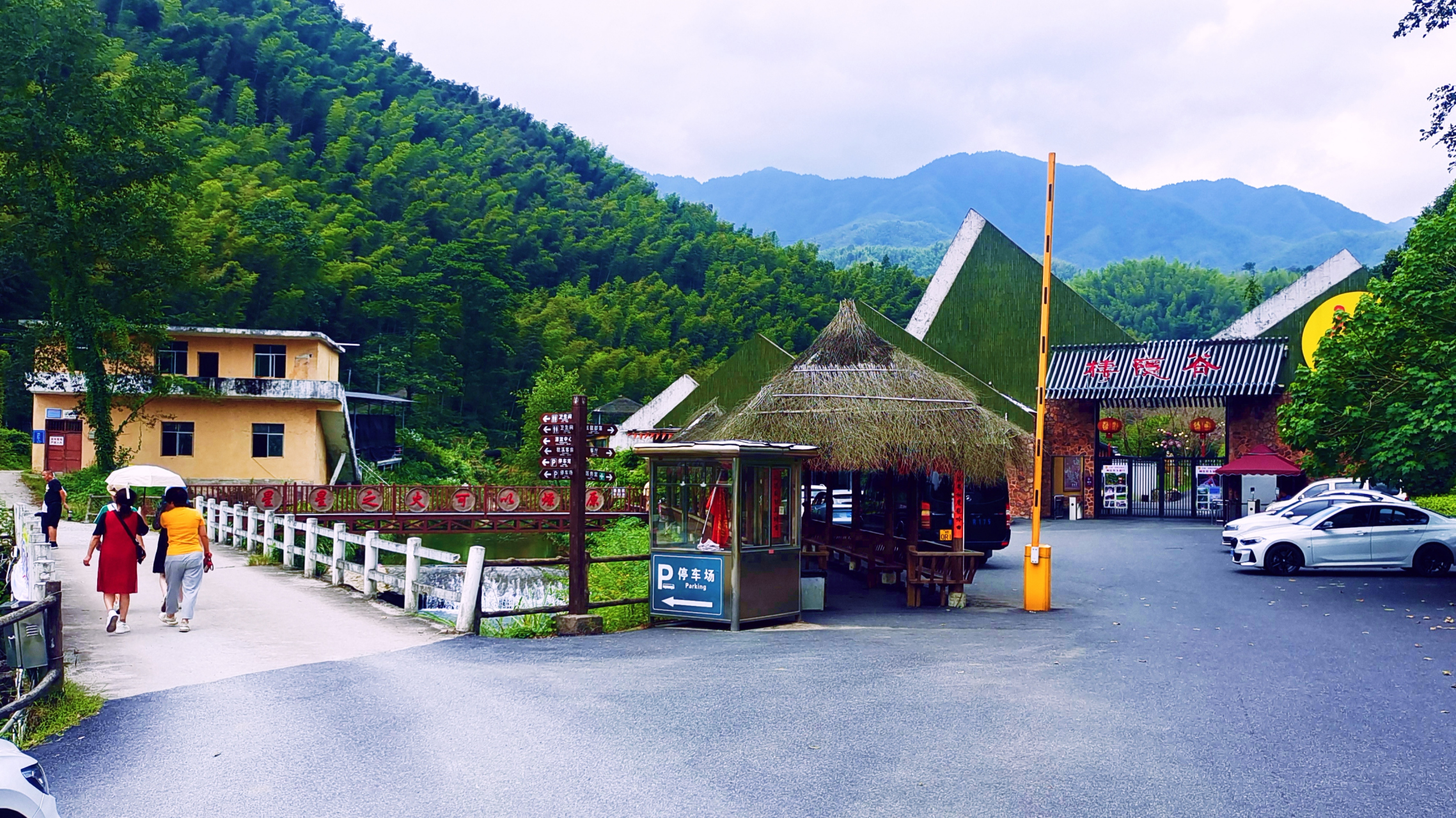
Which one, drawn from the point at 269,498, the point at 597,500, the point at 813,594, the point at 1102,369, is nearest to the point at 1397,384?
the point at 813,594

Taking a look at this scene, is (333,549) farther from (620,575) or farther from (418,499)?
(418,499)

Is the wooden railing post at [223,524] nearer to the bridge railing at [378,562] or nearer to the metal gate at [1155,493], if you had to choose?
the bridge railing at [378,562]

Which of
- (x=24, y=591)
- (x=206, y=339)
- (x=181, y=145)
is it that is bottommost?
(x=24, y=591)

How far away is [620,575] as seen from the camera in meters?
23.5

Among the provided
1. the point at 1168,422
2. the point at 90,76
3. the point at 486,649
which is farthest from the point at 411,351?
the point at 486,649

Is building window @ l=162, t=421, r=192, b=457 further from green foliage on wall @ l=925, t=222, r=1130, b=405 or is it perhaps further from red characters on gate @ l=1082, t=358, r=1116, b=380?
red characters on gate @ l=1082, t=358, r=1116, b=380

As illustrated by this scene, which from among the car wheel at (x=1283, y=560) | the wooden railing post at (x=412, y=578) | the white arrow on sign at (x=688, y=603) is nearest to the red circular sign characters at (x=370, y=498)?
the wooden railing post at (x=412, y=578)

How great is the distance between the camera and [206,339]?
142 feet

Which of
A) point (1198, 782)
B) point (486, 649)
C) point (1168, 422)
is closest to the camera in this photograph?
point (1198, 782)

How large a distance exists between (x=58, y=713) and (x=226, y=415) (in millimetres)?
37926

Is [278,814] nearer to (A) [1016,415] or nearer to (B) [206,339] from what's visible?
(A) [1016,415]

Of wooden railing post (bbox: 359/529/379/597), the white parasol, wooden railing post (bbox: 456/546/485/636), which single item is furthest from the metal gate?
wooden railing post (bbox: 456/546/485/636)

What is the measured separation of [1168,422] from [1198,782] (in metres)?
53.9

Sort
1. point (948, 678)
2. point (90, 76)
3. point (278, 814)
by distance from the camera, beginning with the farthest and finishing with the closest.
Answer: point (90, 76) < point (948, 678) < point (278, 814)
